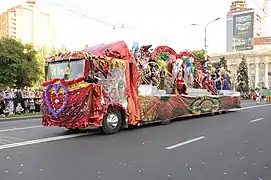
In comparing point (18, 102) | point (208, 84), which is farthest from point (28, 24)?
point (208, 84)

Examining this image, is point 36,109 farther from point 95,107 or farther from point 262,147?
point 262,147

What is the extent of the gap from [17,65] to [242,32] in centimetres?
10854

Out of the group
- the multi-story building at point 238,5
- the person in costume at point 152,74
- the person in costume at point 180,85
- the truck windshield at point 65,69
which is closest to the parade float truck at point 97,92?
the truck windshield at point 65,69

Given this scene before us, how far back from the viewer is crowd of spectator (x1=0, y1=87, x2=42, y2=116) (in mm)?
20438

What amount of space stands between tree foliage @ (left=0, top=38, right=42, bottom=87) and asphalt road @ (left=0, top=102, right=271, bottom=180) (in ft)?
86.1

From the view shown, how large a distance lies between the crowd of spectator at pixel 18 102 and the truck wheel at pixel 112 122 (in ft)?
32.8

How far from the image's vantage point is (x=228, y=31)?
458 feet

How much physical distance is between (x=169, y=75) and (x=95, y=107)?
25.4 feet

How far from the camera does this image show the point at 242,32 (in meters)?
131

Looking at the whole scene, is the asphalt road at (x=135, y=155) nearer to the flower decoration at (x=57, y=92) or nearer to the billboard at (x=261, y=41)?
the flower decoration at (x=57, y=92)

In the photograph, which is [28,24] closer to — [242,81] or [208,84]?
[242,81]

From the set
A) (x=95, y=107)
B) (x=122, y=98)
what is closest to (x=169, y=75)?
(x=122, y=98)

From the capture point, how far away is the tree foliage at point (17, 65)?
3669 cm

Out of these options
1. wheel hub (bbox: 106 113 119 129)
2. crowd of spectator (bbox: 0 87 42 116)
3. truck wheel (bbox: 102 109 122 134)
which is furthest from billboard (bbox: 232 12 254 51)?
wheel hub (bbox: 106 113 119 129)
